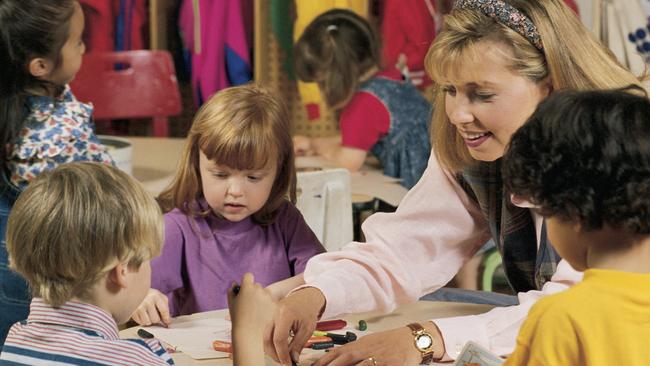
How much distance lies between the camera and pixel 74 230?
5.16ft

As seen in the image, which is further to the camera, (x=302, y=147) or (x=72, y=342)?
(x=302, y=147)

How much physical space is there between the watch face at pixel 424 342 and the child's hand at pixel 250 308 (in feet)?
1.24

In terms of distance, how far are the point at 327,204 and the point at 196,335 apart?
1.12 meters

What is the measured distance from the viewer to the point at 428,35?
519 cm

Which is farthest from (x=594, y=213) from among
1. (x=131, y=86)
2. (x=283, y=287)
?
(x=131, y=86)

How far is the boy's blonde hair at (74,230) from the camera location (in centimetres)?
157

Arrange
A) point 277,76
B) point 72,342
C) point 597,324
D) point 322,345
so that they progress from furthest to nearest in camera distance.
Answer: point 277,76, point 322,345, point 72,342, point 597,324

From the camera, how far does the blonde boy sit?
1561mm

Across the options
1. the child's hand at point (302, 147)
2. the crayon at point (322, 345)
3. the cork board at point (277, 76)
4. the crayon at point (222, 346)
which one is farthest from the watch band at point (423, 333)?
the cork board at point (277, 76)

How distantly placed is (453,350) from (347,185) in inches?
51.6

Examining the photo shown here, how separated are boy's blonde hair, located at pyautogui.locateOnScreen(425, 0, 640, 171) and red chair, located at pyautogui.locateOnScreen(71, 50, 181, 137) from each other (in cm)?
274

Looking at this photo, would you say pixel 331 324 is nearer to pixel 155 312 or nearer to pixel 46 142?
pixel 155 312

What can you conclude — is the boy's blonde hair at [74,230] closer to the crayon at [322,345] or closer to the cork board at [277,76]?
the crayon at [322,345]

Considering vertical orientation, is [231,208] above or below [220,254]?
above
